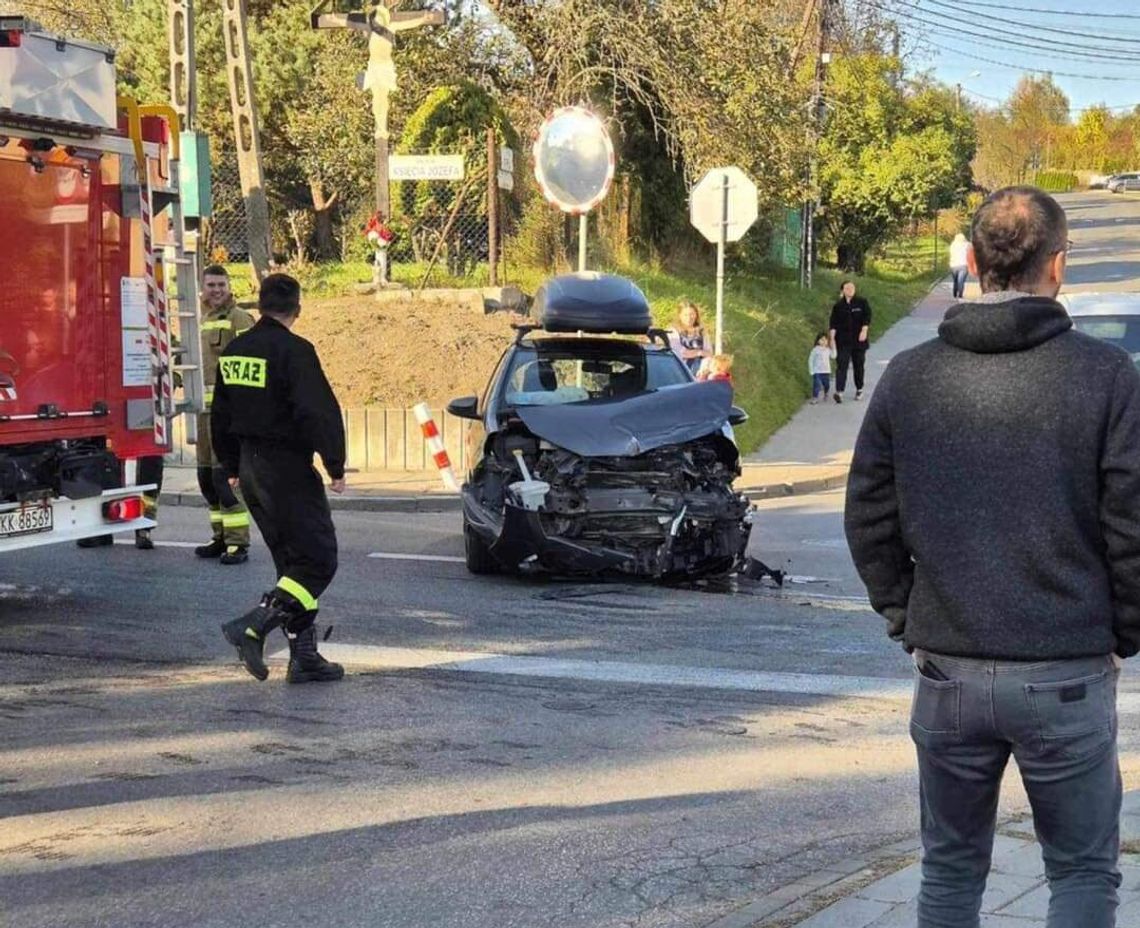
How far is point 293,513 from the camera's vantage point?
7254 millimetres

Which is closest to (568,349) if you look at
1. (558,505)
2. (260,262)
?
(558,505)

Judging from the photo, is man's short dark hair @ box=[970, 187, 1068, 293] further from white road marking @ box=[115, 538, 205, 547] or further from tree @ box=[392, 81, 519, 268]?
tree @ box=[392, 81, 519, 268]

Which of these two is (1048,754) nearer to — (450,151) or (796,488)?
(796,488)

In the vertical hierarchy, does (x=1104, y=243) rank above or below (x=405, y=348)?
above

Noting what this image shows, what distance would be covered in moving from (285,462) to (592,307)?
14.8 feet

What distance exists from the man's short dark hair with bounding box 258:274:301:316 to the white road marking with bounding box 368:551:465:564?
4.13m

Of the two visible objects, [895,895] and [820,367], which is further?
[820,367]

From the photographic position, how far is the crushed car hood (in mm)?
9883

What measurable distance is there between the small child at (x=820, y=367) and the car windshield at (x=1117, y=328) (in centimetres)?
880

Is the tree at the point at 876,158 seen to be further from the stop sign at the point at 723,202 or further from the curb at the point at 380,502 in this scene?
the curb at the point at 380,502

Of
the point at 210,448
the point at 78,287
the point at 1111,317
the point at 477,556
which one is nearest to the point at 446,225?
the point at 1111,317

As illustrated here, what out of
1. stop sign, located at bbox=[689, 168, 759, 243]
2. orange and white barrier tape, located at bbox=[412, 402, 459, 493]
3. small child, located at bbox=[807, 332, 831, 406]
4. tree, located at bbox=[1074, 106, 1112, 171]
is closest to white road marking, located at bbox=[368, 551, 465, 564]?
orange and white barrier tape, located at bbox=[412, 402, 459, 493]

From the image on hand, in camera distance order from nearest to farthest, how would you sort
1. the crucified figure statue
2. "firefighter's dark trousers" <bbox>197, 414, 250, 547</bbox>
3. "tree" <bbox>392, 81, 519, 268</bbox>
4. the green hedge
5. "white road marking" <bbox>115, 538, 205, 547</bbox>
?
1. "firefighter's dark trousers" <bbox>197, 414, 250, 547</bbox>
2. "white road marking" <bbox>115, 538, 205, 547</bbox>
3. the crucified figure statue
4. "tree" <bbox>392, 81, 519, 268</bbox>
5. the green hedge

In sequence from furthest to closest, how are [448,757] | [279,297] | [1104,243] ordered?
[1104,243], [279,297], [448,757]
